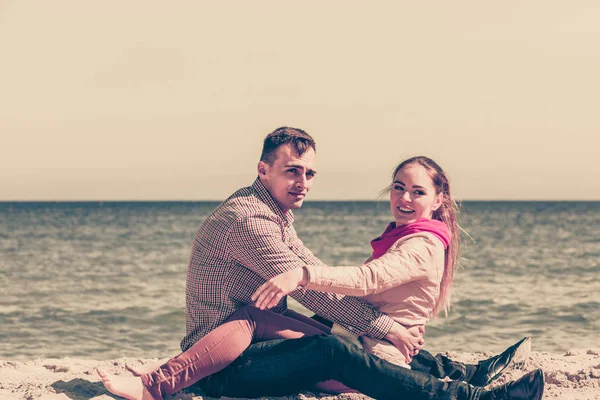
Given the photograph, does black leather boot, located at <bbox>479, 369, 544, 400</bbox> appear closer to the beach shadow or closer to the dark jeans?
the dark jeans

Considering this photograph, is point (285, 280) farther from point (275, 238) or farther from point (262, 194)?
point (262, 194)

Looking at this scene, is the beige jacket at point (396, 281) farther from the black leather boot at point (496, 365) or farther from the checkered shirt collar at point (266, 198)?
the black leather boot at point (496, 365)

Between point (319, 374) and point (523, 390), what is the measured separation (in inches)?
43.1

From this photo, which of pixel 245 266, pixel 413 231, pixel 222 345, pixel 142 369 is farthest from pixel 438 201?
pixel 142 369

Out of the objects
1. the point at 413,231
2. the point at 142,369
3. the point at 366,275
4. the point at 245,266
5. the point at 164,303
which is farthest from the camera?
the point at 164,303

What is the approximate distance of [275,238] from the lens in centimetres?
388

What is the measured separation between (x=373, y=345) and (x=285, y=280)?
0.75 metres

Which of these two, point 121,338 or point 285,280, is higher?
point 285,280

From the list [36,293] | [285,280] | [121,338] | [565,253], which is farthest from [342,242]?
[285,280]

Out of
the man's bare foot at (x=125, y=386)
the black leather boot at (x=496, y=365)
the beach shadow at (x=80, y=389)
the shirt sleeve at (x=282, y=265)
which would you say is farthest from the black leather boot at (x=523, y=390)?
the beach shadow at (x=80, y=389)

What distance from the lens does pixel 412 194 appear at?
425 cm

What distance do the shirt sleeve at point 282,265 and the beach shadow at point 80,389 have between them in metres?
1.32

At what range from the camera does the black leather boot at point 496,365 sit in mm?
4742

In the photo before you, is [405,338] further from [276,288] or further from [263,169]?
[263,169]
